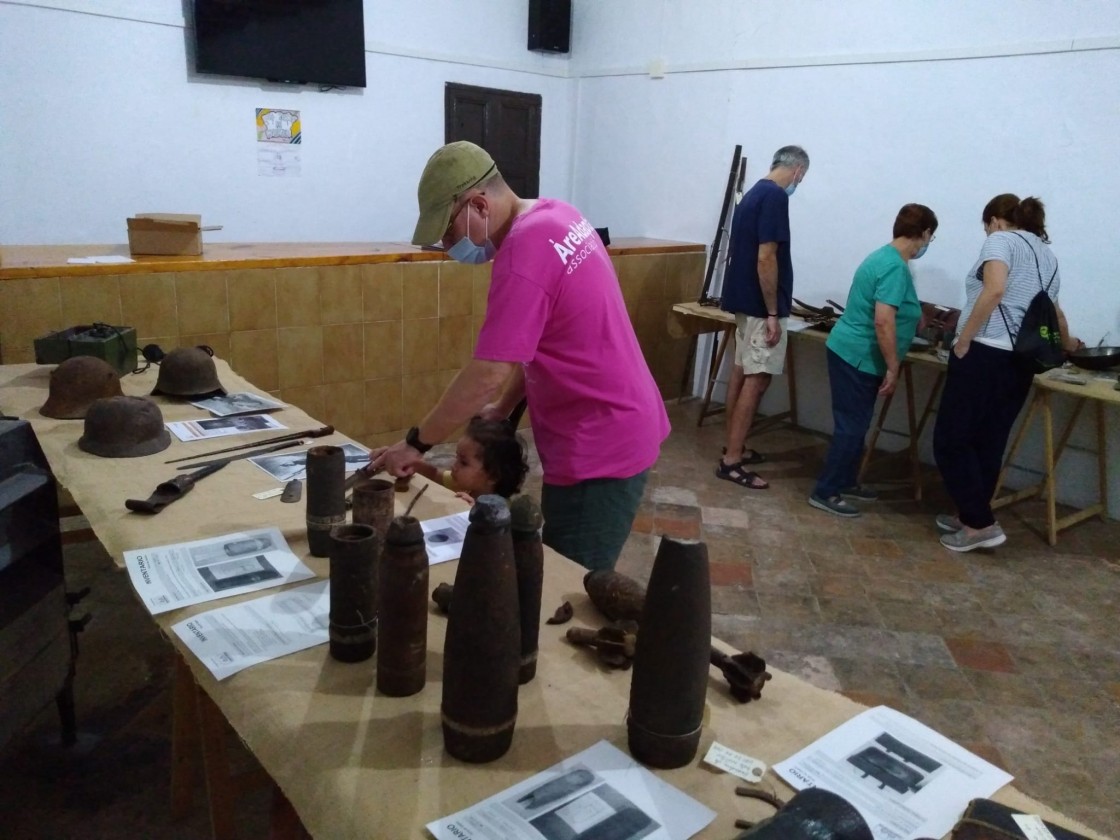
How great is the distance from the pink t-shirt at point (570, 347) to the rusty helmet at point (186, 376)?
1308mm

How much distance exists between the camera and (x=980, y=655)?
9.30 ft

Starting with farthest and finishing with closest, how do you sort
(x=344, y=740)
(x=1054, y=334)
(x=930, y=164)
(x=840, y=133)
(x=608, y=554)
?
1. (x=840, y=133)
2. (x=930, y=164)
3. (x=1054, y=334)
4. (x=608, y=554)
5. (x=344, y=740)

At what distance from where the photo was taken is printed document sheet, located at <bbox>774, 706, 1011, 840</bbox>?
100 centimetres

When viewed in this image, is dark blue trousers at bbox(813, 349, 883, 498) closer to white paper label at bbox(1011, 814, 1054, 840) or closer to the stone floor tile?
the stone floor tile

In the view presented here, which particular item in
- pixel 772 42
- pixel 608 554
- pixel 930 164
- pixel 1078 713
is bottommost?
pixel 1078 713

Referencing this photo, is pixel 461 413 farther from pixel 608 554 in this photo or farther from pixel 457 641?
pixel 457 641

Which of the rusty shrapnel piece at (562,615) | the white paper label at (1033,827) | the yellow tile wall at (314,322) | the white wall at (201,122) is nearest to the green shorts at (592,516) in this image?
the rusty shrapnel piece at (562,615)

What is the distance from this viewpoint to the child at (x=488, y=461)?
202 centimetres

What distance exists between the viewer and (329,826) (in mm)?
963

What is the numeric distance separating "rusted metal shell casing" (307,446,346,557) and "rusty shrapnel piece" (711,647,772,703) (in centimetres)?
80

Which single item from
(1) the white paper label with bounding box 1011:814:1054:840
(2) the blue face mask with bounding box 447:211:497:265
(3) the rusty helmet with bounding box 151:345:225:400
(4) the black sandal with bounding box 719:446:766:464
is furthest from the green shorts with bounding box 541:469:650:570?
(4) the black sandal with bounding box 719:446:766:464

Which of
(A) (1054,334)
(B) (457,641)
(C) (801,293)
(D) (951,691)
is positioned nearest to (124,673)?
(B) (457,641)

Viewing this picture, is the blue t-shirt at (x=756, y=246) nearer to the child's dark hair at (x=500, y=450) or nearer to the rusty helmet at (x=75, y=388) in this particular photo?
the child's dark hair at (x=500, y=450)

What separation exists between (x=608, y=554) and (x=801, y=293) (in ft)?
12.4
